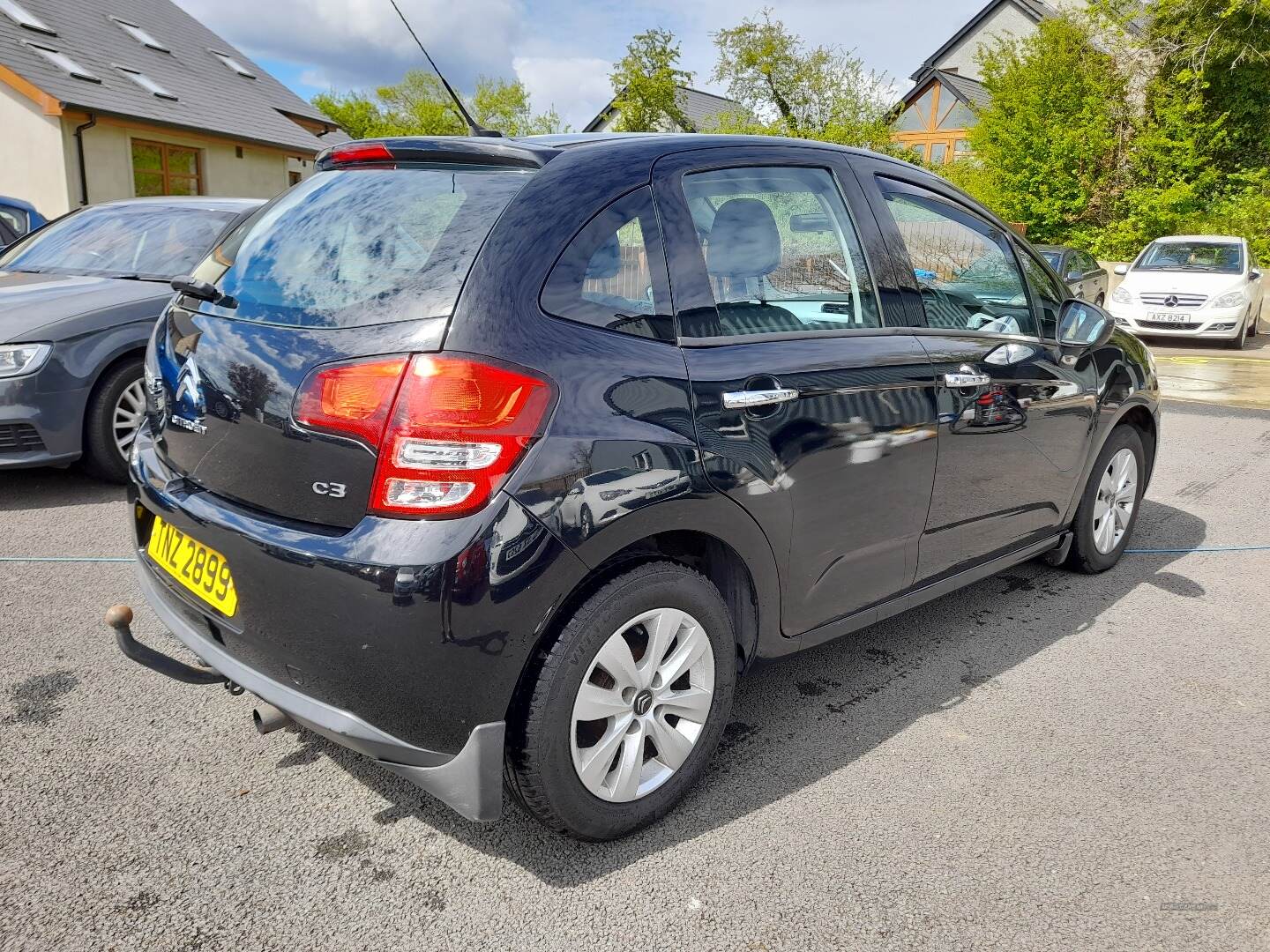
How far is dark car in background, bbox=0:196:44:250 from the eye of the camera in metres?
8.30

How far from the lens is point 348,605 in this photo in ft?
7.07

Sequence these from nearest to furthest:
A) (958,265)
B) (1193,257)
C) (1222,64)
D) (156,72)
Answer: (958,265), (1193,257), (1222,64), (156,72)

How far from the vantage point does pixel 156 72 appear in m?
24.1

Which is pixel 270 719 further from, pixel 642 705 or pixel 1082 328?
pixel 1082 328

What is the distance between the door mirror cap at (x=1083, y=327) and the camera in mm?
3830

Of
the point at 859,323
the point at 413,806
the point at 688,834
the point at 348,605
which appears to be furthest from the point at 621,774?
the point at 859,323

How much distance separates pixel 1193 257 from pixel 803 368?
15.8 meters

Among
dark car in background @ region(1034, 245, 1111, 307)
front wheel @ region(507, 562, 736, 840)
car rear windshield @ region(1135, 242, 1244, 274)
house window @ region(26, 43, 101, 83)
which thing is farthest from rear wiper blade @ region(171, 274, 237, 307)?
house window @ region(26, 43, 101, 83)

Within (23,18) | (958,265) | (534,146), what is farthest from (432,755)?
(23,18)

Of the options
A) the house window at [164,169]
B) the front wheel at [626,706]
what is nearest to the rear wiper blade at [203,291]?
the front wheel at [626,706]

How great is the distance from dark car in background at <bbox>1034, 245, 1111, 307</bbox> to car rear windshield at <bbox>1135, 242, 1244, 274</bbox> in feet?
3.04

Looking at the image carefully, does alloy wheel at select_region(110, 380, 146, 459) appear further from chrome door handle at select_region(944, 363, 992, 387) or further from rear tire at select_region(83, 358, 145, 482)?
chrome door handle at select_region(944, 363, 992, 387)

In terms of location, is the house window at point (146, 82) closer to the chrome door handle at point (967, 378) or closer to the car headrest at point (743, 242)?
the car headrest at point (743, 242)

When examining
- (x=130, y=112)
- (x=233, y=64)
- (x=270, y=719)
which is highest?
(x=233, y=64)
